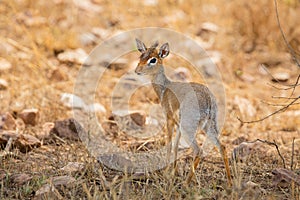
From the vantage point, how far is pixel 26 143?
174 inches

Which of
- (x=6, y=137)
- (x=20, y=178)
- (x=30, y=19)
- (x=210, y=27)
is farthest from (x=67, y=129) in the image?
(x=210, y=27)

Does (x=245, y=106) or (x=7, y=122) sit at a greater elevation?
(x=245, y=106)

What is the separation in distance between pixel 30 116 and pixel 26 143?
2.24 feet

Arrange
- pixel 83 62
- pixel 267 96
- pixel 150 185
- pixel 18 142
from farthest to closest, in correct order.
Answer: pixel 83 62, pixel 267 96, pixel 18 142, pixel 150 185

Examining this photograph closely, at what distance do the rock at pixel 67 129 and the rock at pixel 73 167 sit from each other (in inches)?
33.5

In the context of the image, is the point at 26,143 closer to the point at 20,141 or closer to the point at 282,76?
the point at 20,141

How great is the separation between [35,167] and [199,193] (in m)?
1.28

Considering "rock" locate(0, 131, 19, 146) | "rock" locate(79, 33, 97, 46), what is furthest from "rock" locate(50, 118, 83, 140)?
"rock" locate(79, 33, 97, 46)

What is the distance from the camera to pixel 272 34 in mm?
7188

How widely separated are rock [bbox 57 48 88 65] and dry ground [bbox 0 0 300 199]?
57 millimetres

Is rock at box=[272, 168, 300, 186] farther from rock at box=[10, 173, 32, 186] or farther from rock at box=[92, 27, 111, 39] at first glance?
rock at box=[92, 27, 111, 39]

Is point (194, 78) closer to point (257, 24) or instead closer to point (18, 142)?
point (257, 24)

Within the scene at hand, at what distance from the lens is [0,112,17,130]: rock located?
4840 mm

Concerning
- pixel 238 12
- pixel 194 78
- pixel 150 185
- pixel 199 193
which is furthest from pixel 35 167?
pixel 238 12
